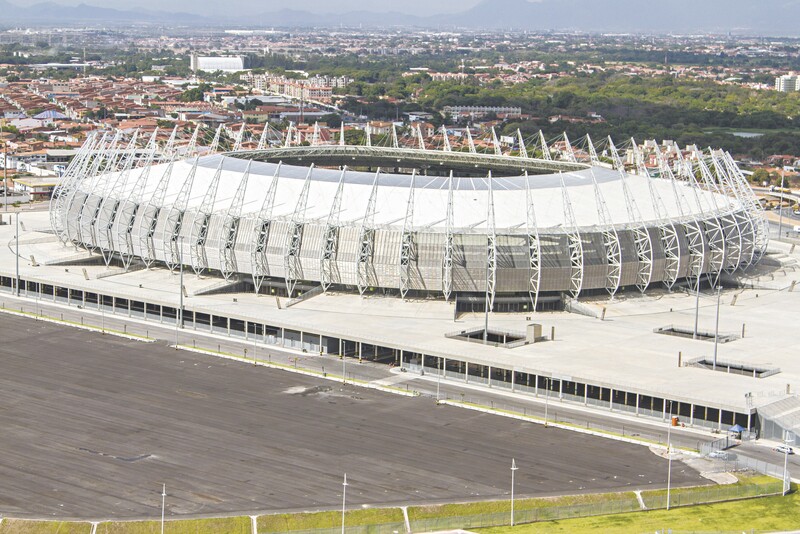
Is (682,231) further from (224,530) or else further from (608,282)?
(224,530)

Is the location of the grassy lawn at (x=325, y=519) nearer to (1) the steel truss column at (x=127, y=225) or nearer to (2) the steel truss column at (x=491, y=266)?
(2) the steel truss column at (x=491, y=266)

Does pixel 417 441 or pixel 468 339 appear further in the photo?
pixel 468 339

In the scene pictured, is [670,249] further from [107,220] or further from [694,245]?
[107,220]

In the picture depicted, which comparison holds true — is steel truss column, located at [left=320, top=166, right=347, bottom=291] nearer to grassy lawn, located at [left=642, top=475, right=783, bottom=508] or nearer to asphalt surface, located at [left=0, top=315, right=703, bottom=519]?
asphalt surface, located at [left=0, top=315, right=703, bottom=519]

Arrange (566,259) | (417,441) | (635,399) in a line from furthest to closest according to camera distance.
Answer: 1. (566,259)
2. (635,399)
3. (417,441)

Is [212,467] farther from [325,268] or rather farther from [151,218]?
[151,218]

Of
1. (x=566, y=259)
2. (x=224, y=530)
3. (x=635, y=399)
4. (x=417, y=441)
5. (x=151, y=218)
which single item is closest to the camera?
(x=224, y=530)

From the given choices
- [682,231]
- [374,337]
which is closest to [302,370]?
[374,337]

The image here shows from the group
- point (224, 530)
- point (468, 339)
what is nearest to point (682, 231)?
point (468, 339)
